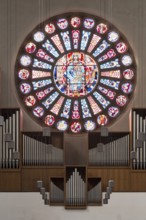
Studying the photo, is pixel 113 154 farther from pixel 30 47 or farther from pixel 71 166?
pixel 30 47

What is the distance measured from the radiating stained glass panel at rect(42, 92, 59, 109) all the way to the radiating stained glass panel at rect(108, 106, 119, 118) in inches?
67.5

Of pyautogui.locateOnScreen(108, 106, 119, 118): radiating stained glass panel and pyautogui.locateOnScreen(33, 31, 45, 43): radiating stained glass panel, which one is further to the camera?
pyautogui.locateOnScreen(33, 31, 45, 43): radiating stained glass panel

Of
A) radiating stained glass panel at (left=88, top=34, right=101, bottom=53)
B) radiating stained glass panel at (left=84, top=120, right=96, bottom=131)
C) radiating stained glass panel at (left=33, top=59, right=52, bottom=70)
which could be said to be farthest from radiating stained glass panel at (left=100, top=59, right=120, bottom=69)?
radiating stained glass panel at (left=84, top=120, right=96, bottom=131)

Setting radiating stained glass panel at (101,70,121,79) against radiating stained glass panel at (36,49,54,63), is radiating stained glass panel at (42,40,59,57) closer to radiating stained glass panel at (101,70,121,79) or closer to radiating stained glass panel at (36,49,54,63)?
radiating stained glass panel at (36,49,54,63)

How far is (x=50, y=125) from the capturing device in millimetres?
22141

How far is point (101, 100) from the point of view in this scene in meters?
22.3

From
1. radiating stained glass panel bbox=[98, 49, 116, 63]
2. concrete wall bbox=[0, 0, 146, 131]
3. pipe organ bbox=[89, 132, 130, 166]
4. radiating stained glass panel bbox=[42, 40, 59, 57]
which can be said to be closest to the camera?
pipe organ bbox=[89, 132, 130, 166]

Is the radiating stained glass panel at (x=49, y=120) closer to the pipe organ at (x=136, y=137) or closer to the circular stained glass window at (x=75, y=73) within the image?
the circular stained glass window at (x=75, y=73)

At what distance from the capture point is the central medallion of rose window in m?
22.5

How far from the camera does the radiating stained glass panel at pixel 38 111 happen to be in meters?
22.2

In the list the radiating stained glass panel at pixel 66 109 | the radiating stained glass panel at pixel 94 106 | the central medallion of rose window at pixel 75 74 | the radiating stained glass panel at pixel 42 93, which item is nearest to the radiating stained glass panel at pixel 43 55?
the central medallion of rose window at pixel 75 74

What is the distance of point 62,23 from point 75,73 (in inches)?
63.7

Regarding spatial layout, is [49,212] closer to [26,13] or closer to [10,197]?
[10,197]

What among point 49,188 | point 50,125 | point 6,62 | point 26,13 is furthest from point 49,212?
point 26,13
